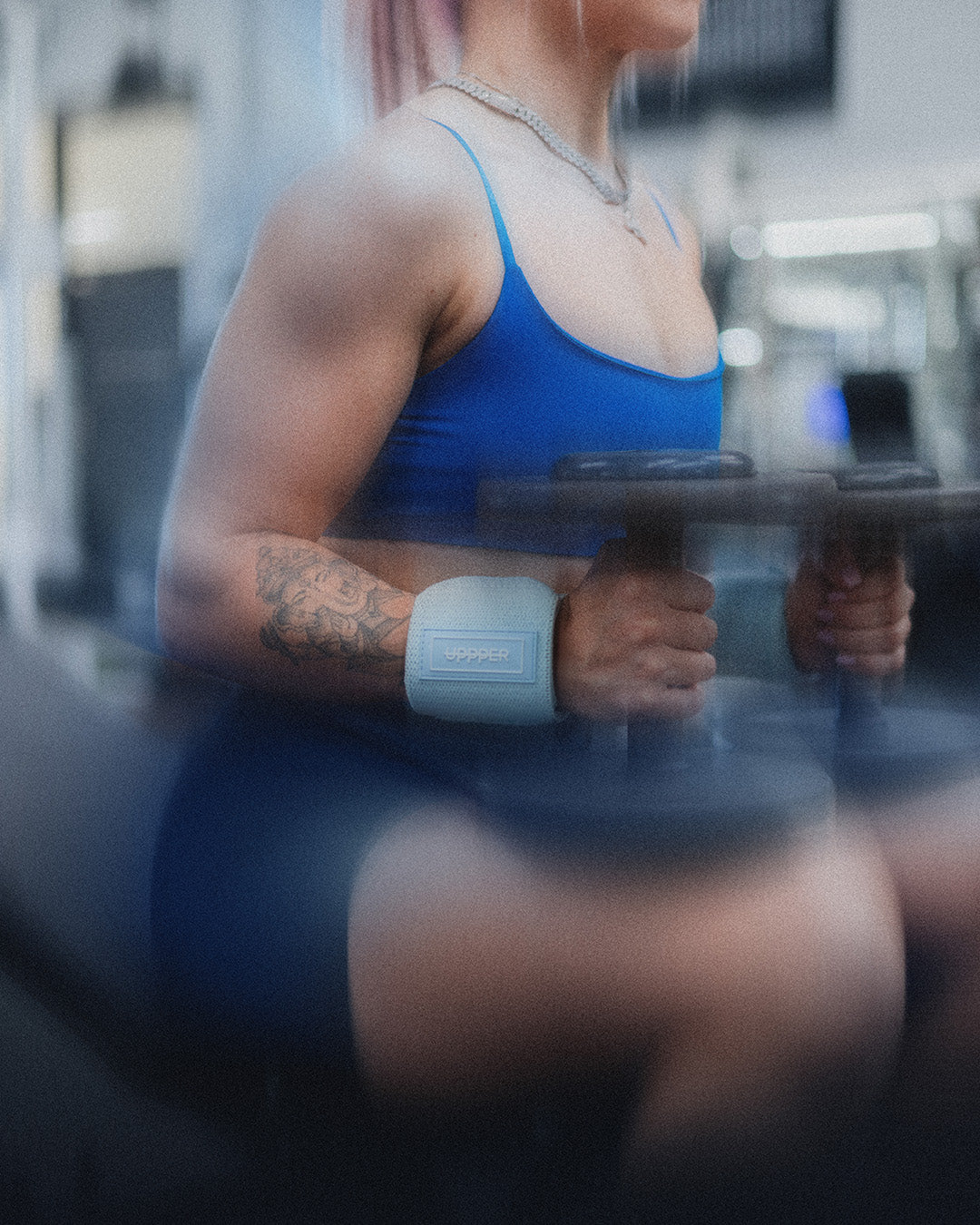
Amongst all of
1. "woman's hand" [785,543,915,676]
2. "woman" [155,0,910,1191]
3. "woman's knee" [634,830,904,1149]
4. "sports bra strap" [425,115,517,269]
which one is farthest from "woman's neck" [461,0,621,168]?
"woman's knee" [634,830,904,1149]

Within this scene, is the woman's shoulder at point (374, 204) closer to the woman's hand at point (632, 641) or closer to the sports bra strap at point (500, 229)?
the sports bra strap at point (500, 229)

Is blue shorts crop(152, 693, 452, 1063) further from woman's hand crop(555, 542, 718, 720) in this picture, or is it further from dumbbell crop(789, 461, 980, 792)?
dumbbell crop(789, 461, 980, 792)

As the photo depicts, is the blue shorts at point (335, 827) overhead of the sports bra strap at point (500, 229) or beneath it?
beneath

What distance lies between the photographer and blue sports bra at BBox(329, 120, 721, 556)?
0.45m

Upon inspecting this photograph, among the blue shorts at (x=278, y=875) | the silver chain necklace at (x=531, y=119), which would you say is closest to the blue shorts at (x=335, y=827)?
the blue shorts at (x=278, y=875)

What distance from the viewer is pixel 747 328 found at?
0.92 metres

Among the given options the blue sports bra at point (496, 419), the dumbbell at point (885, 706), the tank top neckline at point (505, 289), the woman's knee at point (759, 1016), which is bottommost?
the woman's knee at point (759, 1016)

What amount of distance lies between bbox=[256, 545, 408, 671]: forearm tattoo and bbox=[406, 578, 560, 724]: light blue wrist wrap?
0.04 m

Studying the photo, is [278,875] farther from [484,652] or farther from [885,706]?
[885,706]

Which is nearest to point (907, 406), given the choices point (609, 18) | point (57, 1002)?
point (609, 18)

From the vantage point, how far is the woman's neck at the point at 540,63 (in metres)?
0.51

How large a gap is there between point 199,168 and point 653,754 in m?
0.37

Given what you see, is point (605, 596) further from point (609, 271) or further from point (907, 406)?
point (907, 406)

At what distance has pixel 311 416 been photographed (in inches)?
16.9
